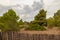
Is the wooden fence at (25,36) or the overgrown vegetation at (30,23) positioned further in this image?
the overgrown vegetation at (30,23)

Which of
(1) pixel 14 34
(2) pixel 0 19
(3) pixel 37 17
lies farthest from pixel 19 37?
(3) pixel 37 17

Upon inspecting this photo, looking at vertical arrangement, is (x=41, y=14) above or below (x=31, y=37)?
above

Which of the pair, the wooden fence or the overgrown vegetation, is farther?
the overgrown vegetation

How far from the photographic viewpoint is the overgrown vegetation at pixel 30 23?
2678 centimetres

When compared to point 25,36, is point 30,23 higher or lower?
higher

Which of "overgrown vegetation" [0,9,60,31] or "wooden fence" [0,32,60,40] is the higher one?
"overgrown vegetation" [0,9,60,31]

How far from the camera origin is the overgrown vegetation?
26.8 m

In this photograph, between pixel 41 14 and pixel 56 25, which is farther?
pixel 41 14

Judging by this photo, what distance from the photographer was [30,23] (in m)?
46.0

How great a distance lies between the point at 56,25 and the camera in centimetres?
3766

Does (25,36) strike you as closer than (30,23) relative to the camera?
Yes

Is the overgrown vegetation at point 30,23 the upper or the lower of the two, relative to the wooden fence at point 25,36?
upper

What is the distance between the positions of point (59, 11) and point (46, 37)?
3711 cm

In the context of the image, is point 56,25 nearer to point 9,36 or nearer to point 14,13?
point 14,13
